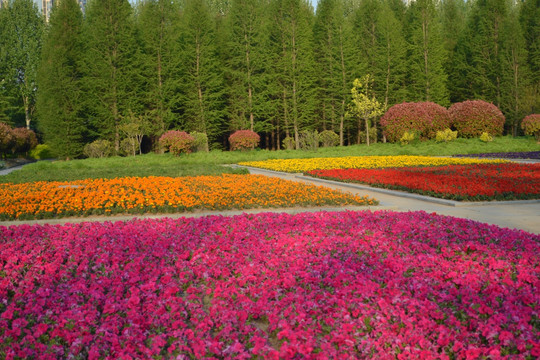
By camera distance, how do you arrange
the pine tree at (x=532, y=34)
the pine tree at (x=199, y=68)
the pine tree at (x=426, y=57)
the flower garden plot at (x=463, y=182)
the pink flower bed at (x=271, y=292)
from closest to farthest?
the pink flower bed at (x=271, y=292)
the flower garden plot at (x=463, y=182)
the pine tree at (x=199, y=68)
the pine tree at (x=532, y=34)
the pine tree at (x=426, y=57)

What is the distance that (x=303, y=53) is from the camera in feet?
128

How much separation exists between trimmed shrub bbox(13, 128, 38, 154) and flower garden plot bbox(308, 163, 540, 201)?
31.7 m

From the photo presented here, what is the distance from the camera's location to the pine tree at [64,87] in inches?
1316

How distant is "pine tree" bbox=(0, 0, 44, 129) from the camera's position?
47.0 metres

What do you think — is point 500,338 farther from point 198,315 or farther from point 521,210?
point 521,210

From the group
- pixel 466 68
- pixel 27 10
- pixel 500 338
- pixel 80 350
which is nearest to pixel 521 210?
pixel 500 338

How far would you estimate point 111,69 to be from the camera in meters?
34.3

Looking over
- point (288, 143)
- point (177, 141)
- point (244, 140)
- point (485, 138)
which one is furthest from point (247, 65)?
point (485, 138)

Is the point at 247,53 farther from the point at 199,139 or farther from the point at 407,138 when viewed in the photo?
the point at 407,138

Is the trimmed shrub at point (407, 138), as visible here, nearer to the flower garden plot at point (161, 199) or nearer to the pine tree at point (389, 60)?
the pine tree at point (389, 60)

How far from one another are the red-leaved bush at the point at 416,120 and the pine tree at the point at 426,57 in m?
6.54

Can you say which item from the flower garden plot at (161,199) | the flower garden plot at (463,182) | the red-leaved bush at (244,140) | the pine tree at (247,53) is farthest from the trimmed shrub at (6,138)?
the flower garden plot at (463,182)

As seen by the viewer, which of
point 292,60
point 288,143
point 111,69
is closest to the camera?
point 111,69

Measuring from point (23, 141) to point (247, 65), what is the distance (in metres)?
20.9
